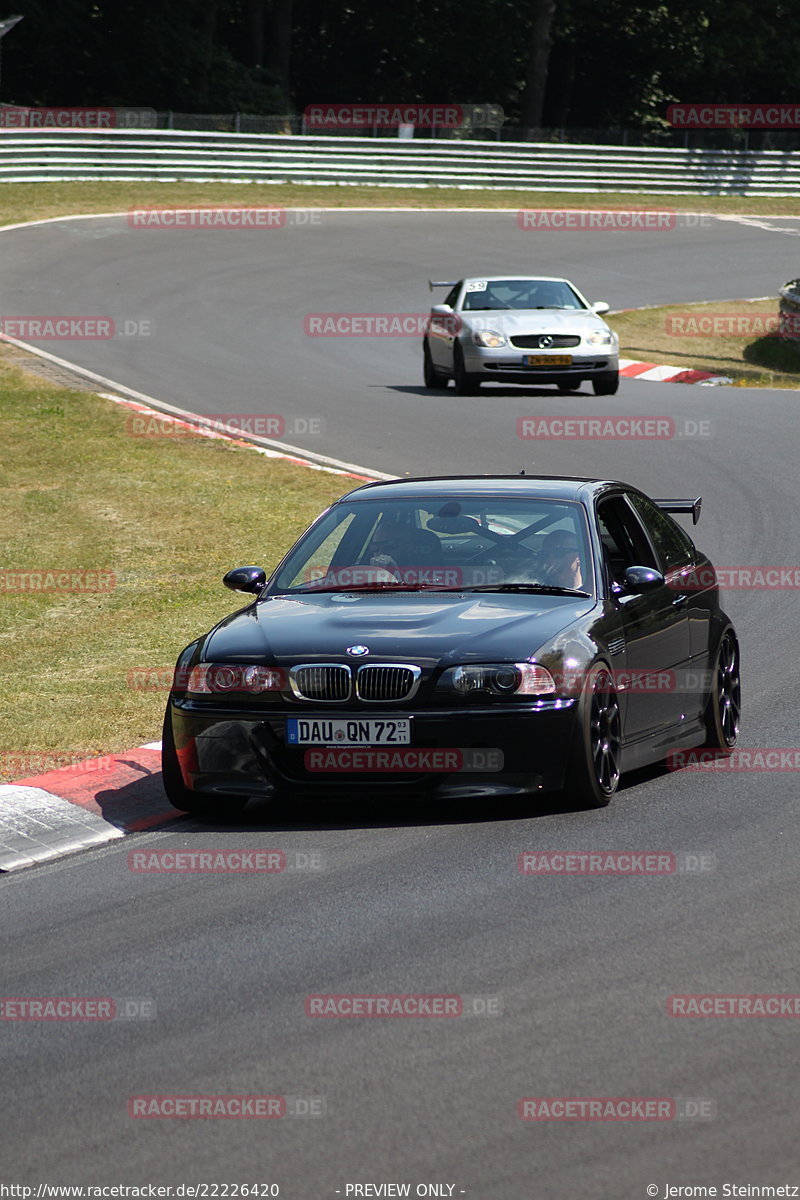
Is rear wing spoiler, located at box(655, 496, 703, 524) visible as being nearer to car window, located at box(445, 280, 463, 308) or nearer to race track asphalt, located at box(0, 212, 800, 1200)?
race track asphalt, located at box(0, 212, 800, 1200)

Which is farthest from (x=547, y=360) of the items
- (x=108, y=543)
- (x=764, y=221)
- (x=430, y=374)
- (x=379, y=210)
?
(x=764, y=221)

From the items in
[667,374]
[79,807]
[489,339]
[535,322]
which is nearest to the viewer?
[79,807]

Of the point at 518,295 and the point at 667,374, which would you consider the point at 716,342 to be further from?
the point at 518,295

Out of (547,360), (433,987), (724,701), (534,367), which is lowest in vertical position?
(534,367)

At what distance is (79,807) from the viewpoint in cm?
841

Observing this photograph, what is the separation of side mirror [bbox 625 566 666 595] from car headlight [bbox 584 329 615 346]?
15137 mm

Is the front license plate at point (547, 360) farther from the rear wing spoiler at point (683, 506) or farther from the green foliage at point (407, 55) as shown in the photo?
the green foliage at point (407, 55)

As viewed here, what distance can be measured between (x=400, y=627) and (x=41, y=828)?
1808mm

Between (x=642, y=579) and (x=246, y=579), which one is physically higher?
(x=642, y=579)

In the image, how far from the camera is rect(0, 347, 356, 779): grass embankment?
34.2ft

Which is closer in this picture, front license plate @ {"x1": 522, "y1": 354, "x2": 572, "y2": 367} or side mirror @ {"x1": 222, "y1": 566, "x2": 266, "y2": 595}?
side mirror @ {"x1": 222, "y1": 566, "x2": 266, "y2": 595}

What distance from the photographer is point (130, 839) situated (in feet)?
26.4

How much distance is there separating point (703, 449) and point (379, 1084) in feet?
50.0

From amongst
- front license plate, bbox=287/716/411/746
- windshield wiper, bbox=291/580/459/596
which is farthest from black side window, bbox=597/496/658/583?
front license plate, bbox=287/716/411/746
